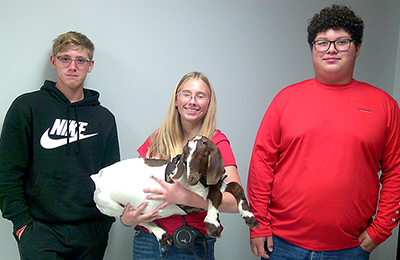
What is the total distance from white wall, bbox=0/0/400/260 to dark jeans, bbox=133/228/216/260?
56 cm

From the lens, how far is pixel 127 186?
1.30 m

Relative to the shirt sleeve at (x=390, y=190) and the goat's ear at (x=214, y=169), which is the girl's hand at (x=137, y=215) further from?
the shirt sleeve at (x=390, y=190)

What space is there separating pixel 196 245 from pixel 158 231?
219 mm

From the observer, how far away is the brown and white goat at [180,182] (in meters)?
1.16

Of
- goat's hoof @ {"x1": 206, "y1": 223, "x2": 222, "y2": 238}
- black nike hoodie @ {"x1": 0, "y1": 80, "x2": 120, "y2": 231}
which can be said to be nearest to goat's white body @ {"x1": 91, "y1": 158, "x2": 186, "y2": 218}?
goat's hoof @ {"x1": 206, "y1": 223, "x2": 222, "y2": 238}

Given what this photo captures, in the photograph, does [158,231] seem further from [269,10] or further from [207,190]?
[269,10]

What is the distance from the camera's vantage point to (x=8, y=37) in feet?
5.93

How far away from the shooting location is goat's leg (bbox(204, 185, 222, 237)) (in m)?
1.16

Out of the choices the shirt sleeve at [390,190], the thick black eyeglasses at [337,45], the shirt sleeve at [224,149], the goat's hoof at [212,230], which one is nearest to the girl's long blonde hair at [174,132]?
the shirt sleeve at [224,149]

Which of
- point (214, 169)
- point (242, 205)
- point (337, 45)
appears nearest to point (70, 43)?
point (214, 169)

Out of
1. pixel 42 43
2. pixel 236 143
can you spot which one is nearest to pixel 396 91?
pixel 236 143

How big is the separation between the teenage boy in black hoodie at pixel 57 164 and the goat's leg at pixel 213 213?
0.74 m

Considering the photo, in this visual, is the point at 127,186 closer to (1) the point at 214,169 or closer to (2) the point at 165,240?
(2) the point at 165,240

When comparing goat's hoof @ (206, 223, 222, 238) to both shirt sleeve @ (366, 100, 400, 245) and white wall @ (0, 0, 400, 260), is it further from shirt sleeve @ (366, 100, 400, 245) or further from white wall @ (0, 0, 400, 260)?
white wall @ (0, 0, 400, 260)
